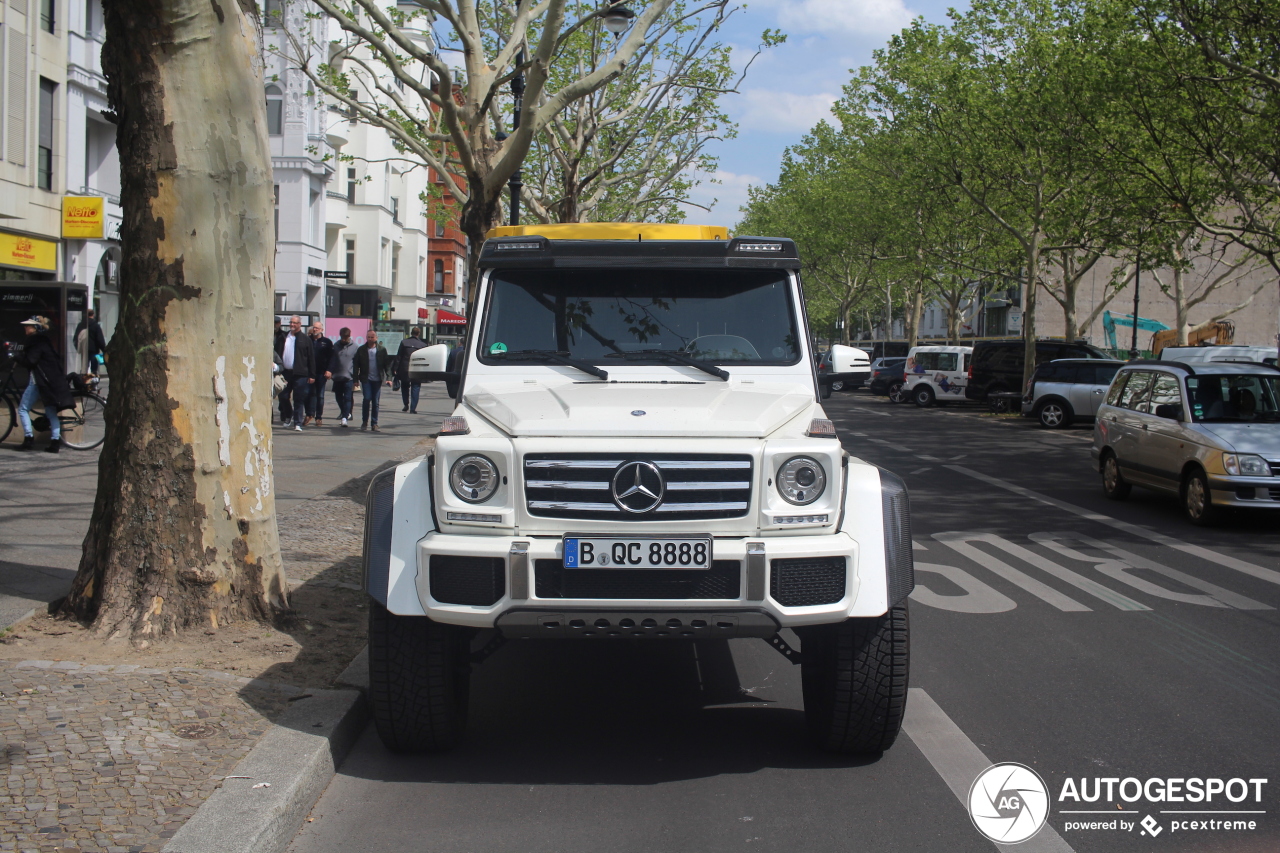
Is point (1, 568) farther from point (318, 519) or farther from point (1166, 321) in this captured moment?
point (1166, 321)

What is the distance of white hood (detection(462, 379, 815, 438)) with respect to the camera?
172 inches

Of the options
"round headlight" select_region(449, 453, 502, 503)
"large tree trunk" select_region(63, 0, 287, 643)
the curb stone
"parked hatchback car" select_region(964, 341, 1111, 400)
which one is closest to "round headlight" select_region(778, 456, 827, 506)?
"round headlight" select_region(449, 453, 502, 503)

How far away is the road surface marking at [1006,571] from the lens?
26.0 ft

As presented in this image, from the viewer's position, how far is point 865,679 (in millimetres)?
4465

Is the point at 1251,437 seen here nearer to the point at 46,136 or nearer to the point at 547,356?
the point at 547,356

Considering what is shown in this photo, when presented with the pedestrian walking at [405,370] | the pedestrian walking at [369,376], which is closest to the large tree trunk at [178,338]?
the pedestrian walking at [369,376]

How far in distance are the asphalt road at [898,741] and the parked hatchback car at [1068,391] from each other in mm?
20200

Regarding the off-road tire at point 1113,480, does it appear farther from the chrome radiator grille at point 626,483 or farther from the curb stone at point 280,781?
the curb stone at point 280,781

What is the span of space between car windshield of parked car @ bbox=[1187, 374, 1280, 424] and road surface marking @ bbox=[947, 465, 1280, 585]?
4.56 ft

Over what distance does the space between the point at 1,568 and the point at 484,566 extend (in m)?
4.47

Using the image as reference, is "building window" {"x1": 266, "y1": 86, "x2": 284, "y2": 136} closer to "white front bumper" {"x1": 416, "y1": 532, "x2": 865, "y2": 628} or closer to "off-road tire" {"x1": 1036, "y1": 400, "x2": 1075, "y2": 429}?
"off-road tire" {"x1": 1036, "y1": 400, "x2": 1075, "y2": 429}

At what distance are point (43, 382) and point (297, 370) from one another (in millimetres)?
5969

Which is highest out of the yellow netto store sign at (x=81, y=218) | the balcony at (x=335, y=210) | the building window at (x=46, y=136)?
the balcony at (x=335, y=210)

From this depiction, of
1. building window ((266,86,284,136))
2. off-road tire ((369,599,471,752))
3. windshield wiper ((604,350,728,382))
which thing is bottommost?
off-road tire ((369,599,471,752))
